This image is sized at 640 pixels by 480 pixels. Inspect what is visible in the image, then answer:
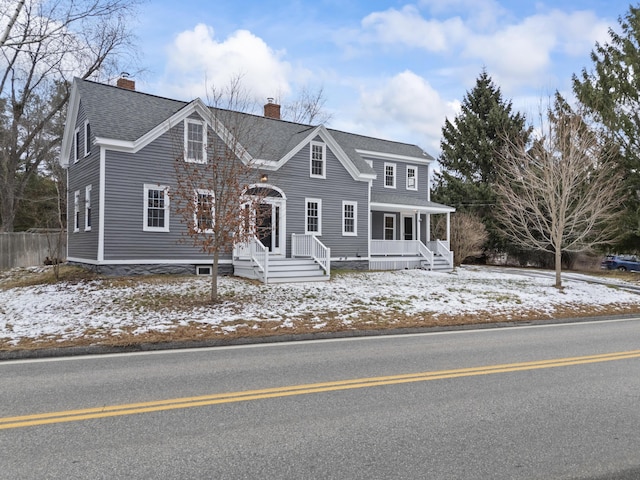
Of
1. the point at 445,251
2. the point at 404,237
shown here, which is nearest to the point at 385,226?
the point at 404,237

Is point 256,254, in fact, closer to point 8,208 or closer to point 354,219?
point 354,219

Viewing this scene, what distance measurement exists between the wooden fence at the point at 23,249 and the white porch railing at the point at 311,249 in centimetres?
1031

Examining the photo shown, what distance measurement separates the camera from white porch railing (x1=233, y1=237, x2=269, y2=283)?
15828mm

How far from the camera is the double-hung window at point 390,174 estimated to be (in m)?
26.6

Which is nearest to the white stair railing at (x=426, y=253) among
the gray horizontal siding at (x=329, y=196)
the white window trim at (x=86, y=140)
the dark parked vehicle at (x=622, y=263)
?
the gray horizontal siding at (x=329, y=196)

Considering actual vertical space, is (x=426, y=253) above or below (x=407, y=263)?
above

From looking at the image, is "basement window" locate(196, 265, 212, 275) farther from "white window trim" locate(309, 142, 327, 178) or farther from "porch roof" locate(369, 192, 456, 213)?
"porch roof" locate(369, 192, 456, 213)

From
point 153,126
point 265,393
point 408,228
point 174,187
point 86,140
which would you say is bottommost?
point 265,393

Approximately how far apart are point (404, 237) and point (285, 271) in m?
11.4

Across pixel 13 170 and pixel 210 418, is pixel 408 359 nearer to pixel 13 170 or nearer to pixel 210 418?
pixel 210 418

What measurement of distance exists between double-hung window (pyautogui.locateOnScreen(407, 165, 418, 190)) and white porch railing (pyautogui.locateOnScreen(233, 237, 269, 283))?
12842 millimetres

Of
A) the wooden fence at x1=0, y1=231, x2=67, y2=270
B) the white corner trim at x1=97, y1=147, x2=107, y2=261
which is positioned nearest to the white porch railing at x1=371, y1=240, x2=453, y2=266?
the white corner trim at x1=97, y1=147, x2=107, y2=261

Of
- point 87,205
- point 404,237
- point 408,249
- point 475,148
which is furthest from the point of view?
point 475,148

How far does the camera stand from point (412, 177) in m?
27.6
